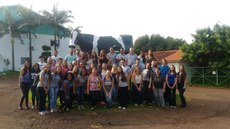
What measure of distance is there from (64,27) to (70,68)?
33.3 metres

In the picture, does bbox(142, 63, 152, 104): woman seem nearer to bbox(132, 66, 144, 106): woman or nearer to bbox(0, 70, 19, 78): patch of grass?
bbox(132, 66, 144, 106): woman

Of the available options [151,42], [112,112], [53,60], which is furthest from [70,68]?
[151,42]

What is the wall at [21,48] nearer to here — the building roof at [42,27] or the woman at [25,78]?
the building roof at [42,27]

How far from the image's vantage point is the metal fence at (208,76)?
2802cm

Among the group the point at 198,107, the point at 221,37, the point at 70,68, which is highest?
the point at 221,37

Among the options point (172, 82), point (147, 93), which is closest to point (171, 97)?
point (172, 82)

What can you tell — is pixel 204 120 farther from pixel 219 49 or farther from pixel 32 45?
pixel 32 45

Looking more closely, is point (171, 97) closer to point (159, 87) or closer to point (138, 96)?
point (159, 87)

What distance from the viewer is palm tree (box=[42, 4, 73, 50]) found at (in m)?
42.6

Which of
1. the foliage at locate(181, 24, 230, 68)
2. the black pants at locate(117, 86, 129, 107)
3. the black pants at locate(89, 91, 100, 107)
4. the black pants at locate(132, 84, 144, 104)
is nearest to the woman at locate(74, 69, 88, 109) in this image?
the black pants at locate(89, 91, 100, 107)

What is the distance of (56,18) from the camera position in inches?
1692

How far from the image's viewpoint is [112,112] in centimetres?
1152

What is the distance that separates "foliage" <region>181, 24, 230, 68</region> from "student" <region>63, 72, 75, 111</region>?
62.0 ft

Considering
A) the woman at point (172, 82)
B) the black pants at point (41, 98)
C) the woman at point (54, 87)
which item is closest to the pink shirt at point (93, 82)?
the woman at point (54, 87)
